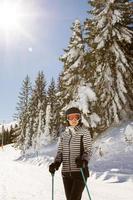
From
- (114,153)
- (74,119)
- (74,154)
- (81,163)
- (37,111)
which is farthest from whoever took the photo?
(37,111)

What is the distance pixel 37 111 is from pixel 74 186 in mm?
60766

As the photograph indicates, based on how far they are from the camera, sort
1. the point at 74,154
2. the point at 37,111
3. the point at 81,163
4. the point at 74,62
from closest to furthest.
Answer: the point at 81,163 < the point at 74,154 < the point at 74,62 < the point at 37,111

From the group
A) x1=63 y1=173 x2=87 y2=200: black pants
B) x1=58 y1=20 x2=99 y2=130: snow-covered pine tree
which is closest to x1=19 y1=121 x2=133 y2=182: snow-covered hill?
x1=58 y1=20 x2=99 y2=130: snow-covered pine tree

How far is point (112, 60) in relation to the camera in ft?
95.9

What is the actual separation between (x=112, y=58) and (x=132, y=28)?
3329 millimetres

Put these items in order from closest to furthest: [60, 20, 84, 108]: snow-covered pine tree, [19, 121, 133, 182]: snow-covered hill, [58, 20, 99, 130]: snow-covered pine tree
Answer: [19, 121, 133, 182]: snow-covered hill < [58, 20, 99, 130]: snow-covered pine tree < [60, 20, 84, 108]: snow-covered pine tree

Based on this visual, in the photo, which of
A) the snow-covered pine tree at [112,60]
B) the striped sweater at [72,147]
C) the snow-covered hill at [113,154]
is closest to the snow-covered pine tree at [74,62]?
the snow-covered pine tree at [112,60]

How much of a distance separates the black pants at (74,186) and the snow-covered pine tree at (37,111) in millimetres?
58375

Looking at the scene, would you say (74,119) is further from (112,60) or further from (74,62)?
(74,62)

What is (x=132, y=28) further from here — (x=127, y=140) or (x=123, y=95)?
(x=127, y=140)

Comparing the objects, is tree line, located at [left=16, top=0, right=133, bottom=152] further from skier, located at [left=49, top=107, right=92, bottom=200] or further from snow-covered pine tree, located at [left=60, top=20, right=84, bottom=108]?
skier, located at [left=49, top=107, right=92, bottom=200]

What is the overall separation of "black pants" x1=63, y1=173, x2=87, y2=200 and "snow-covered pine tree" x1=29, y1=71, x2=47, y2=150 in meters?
58.4

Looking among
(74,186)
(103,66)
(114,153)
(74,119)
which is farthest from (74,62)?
(74,186)

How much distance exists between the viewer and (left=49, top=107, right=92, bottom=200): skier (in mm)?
6199
